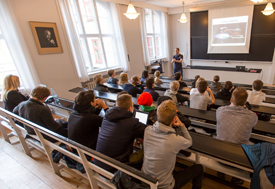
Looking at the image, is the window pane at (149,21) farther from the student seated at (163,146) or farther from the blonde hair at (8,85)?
the student seated at (163,146)

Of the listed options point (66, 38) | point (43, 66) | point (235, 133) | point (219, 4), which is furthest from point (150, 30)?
point (235, 133)

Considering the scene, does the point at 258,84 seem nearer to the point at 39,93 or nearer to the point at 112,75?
the point at 112,75

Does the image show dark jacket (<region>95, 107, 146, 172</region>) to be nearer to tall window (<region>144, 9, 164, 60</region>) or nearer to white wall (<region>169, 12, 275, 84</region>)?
white wall (<region>169, 12, 275, 84</region>)

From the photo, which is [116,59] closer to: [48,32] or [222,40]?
[48,32]

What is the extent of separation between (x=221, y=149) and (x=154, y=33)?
22.8 feet

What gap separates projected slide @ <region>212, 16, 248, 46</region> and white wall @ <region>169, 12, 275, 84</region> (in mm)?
868

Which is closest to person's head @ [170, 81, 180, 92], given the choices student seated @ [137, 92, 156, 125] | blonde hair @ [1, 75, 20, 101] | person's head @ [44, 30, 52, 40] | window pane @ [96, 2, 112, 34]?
student seated @ [137, 92, 156, 125]

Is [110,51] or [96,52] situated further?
[110,51]

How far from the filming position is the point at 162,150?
1.01 m

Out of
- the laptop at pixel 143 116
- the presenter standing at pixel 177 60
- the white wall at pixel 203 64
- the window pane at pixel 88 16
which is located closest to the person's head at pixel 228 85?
the laptop at pixel 143 116

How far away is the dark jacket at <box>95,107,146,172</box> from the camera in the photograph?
3.90ft

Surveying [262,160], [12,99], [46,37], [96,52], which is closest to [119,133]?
[262,160]

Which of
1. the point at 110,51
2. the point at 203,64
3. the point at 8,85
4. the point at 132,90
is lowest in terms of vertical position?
the point at 203,64

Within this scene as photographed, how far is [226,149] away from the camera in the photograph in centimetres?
116
